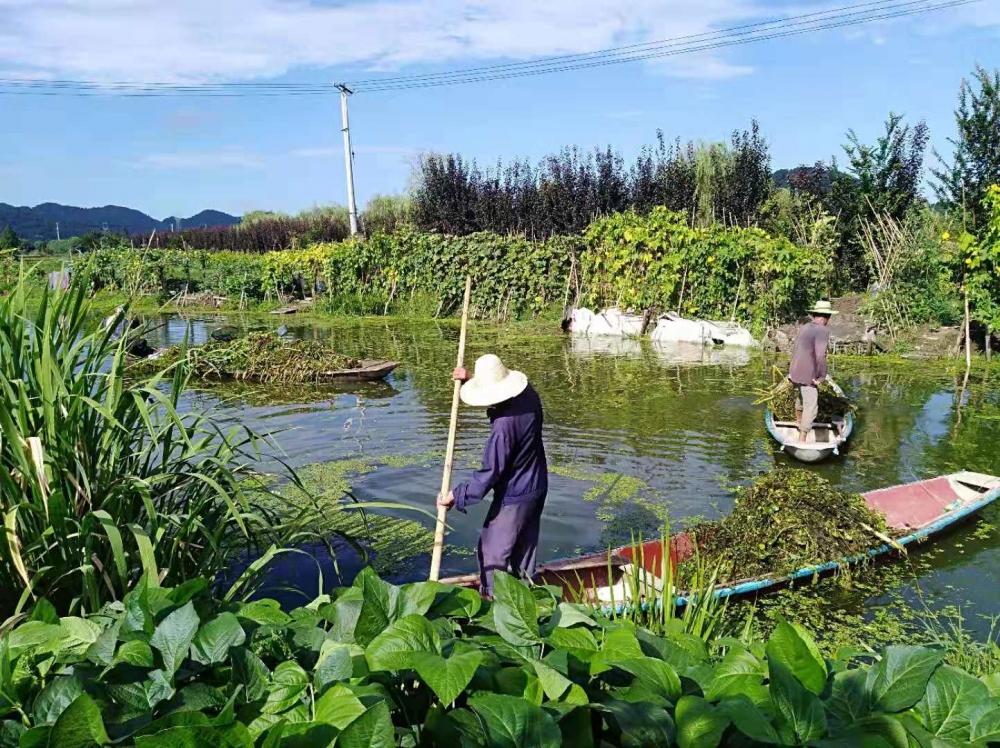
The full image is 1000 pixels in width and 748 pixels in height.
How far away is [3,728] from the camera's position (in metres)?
1.38

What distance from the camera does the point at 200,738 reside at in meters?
1.23

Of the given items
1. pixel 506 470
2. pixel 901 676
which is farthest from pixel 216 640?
pixel 506 470

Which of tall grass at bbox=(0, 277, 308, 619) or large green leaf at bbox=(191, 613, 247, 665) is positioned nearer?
large green leaf at bbox=(191, 613, 247, 665)

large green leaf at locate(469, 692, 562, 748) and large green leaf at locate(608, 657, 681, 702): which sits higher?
large green leaf at locate(469, 692, 562, 748)

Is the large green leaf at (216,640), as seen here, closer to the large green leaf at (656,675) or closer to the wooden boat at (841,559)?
the large green leaf at (656,675)

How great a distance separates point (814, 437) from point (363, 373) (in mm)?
7402

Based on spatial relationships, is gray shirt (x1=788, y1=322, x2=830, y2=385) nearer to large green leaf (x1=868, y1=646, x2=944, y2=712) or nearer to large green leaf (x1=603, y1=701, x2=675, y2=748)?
large green leaf (x1=868, y1=646, x2=944, y2=712)

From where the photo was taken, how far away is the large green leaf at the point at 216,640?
62.5 inches

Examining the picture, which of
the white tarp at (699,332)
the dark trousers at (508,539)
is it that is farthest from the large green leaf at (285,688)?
the white tarp at (699,332)

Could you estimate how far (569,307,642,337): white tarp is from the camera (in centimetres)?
2011

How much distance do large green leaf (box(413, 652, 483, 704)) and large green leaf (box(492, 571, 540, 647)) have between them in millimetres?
234

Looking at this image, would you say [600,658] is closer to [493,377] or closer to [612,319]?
[493,377]

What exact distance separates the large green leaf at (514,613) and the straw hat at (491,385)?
2.90 metres

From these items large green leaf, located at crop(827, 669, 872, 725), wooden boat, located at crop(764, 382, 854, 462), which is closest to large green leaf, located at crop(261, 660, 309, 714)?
large green leaf, located at crop(827, 669, 872, 725)
